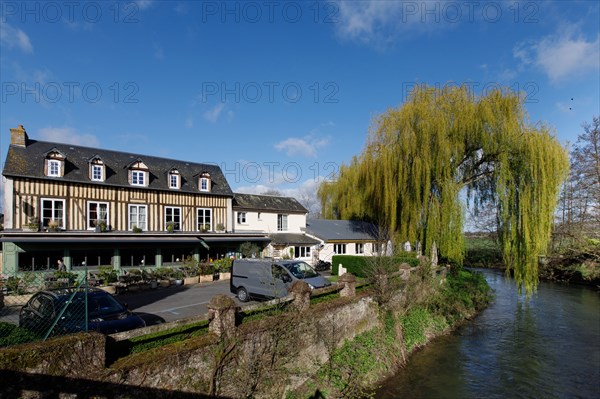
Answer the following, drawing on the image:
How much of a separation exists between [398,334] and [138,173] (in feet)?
65.9

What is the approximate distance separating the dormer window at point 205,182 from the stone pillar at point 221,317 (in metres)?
20.7

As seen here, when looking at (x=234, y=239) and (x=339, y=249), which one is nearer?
(x=234, y=239)

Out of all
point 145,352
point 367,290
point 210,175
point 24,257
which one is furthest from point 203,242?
point 145,352

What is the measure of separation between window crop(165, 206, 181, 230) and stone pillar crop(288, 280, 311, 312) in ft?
56.0

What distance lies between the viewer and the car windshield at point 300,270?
14.9 metres

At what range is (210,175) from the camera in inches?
1144

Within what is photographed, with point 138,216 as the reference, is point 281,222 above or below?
below

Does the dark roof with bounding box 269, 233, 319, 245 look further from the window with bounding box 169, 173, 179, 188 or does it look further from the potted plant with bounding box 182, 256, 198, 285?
the window with bounding box 169, 173, 179, 188

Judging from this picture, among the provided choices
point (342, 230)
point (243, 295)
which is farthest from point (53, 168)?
point (342, 230)

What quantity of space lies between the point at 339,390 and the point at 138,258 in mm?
17685

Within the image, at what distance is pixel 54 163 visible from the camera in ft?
70.5

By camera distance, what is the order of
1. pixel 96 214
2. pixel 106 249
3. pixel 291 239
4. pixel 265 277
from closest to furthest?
pixel 265 277 → pixel 106 249 → pixel 96 214 → pixel 291 239

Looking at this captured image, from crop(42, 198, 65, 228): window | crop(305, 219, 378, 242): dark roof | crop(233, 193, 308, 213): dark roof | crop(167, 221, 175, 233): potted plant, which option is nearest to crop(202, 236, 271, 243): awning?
crop(167, 221, 175, 233): potted plant

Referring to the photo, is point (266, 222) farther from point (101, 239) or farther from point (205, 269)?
point (101, 239)
